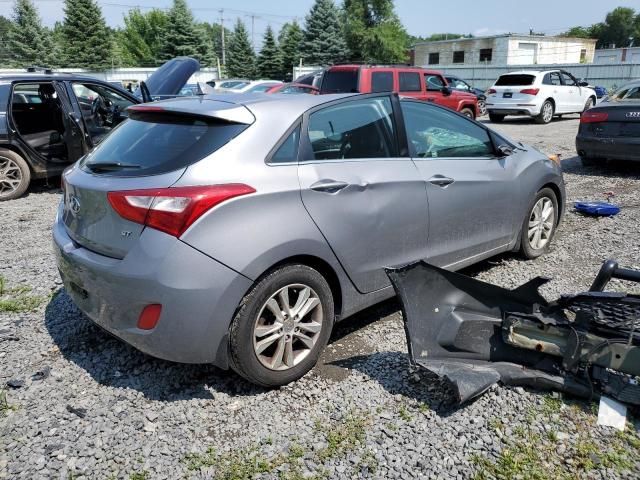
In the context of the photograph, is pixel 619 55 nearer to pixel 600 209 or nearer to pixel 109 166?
pixel 600 209

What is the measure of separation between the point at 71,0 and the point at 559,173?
53.1 metres

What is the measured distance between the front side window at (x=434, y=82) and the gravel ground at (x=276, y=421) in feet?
42.0

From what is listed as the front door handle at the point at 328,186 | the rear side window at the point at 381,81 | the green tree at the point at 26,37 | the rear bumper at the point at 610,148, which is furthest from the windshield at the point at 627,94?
the green tree at the point at 26,37

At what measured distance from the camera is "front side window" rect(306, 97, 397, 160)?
10.5ft

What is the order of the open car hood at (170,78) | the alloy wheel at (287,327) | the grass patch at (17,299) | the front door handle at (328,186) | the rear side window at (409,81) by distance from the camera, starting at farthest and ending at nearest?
the rear side window at (409,81) < the open car hood at (170,78) < the grass patch at (17,299) < the front door handle at (328,186) < the alloy wheel at (287,327)

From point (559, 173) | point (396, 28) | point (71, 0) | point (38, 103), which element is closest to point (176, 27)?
point (71, 0)

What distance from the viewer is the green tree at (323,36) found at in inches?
1960

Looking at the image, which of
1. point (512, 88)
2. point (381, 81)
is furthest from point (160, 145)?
point (512, 88)

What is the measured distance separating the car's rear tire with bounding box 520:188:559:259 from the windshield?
16.8 ft

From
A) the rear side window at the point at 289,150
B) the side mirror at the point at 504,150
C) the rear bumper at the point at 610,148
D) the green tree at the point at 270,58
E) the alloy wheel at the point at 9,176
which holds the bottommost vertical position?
the alloy wheel at the point at 9,176

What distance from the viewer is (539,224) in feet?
16.2

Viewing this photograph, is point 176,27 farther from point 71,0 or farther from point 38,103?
point 38,103

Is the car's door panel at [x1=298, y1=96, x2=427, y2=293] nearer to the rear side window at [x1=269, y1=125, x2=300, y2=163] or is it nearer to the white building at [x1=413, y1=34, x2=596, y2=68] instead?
the rear side window at [x1=269, y1=125, x2=300, y2=163]

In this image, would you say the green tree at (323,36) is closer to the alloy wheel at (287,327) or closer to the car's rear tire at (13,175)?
the car's rear tire at (13,175)
